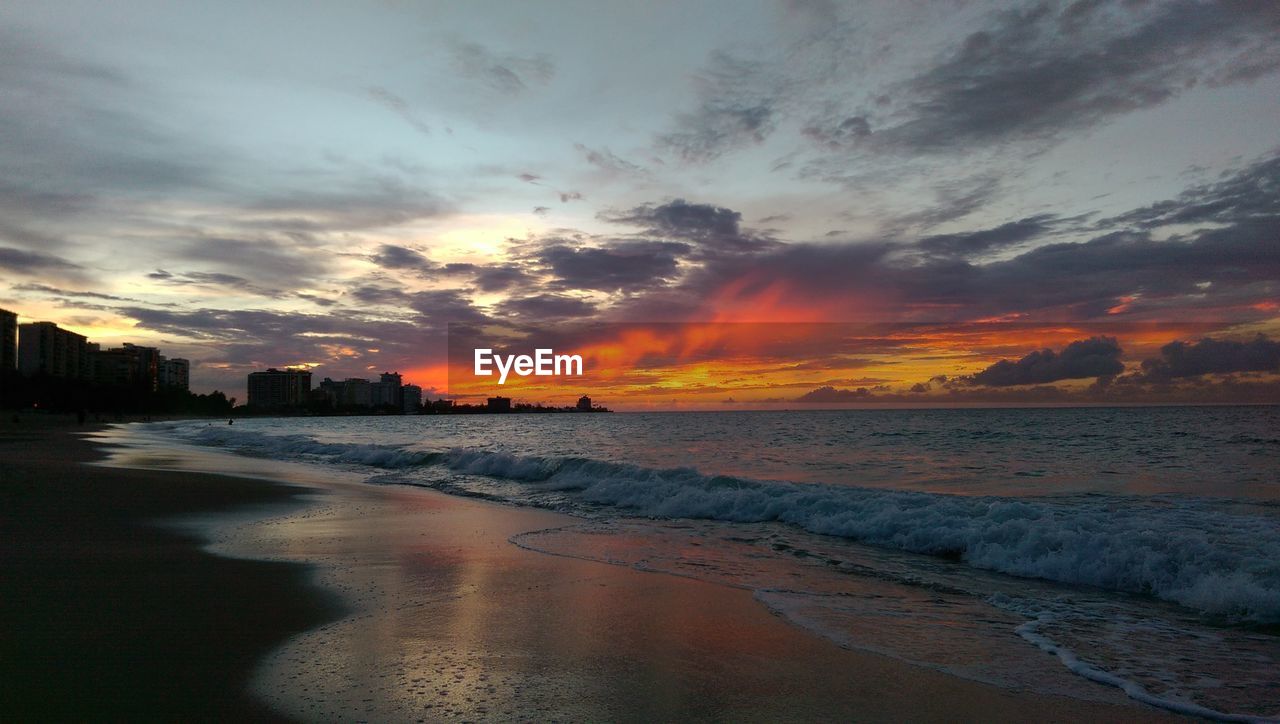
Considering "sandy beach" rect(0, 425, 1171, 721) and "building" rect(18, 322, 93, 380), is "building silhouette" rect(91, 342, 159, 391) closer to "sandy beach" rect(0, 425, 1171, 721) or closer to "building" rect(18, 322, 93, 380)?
"building" rect(18, 322, 93, 380)

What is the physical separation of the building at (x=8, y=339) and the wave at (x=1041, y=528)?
561ft

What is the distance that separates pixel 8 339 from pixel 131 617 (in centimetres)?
18743

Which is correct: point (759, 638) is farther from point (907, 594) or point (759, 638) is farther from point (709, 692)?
point (907, 594)

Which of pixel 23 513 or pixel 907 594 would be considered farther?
pixel 23 513

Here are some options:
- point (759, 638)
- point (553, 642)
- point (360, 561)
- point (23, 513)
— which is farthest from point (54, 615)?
→ point (23, 513)

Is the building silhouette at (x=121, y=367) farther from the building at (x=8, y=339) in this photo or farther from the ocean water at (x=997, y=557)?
the ocean water at (x=997, y=557)

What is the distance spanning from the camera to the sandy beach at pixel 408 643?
4.94m

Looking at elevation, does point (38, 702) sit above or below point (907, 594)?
above

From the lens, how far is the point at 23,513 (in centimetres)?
1335

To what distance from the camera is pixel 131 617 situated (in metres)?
6.79

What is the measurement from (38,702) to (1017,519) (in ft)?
45.2

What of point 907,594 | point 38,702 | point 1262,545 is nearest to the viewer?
point 38,702

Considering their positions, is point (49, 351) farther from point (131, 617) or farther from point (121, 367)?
point (131, 617)

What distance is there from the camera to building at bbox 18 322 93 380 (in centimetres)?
15550
